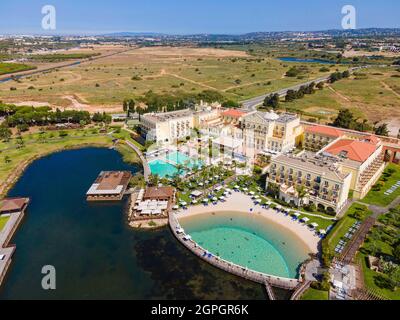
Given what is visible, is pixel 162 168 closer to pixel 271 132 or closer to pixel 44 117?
pixel 271 132

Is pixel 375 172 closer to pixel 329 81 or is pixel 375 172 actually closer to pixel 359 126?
pixel 359 126

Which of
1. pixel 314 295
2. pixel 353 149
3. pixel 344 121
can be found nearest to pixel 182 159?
pixel 353 149

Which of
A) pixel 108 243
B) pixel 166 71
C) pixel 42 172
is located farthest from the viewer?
pixel 166 71

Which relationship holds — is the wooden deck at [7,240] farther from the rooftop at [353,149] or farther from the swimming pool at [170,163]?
the rooftop at [353,149]

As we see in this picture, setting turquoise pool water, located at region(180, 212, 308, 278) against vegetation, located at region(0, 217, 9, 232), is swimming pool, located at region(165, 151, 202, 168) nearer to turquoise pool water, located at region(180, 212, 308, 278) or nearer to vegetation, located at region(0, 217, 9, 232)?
turquoise pool water, located at region(180, 212, 308, 278)

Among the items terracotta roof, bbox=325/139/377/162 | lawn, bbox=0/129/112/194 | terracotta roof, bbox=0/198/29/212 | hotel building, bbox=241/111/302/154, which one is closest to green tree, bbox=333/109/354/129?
hotel building, bbox=241/111/302/154
